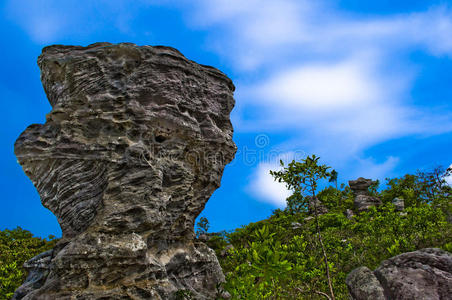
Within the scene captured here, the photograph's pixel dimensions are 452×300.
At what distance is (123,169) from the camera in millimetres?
8773

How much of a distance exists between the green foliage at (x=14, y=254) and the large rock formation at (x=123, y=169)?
10.7 feet

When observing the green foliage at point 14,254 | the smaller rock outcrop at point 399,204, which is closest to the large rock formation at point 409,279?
the green foliage at point 14,254

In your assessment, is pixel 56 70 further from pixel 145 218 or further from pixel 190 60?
pixel 145 218

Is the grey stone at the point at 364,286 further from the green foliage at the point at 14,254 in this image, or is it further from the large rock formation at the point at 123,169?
the green foliage at the point at 14,254

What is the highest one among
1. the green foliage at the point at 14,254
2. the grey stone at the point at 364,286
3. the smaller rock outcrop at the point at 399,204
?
the smaller rock outcrop at the point at 399,204

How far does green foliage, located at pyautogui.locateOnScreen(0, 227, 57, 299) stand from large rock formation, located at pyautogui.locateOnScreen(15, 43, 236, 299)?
326 centimetres

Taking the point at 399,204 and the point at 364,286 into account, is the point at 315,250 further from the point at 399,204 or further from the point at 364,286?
the point at 399,204

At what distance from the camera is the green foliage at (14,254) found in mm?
11188

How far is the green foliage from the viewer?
11188 millimetres

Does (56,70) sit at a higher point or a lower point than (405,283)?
higher

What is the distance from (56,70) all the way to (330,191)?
42.2 meters

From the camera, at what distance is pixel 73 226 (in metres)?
8.85

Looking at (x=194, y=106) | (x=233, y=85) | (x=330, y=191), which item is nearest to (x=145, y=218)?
(x=194, y=106)

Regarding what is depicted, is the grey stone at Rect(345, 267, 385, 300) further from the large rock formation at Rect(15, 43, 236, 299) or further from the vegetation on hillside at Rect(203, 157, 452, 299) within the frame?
the large rock formation at Rect(15, 43, 236, 299)
